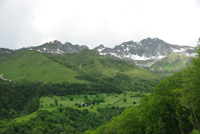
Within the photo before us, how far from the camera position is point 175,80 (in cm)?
4047

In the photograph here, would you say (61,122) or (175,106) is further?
(61,122)

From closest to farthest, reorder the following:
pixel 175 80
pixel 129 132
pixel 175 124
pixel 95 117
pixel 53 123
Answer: pixel 175 124
pixel 175 80
pixel 129 132
pixel 53 123
pixel 95 117

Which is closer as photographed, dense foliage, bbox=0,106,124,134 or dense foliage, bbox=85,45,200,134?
dense foliage, bbox=85,45,200,134

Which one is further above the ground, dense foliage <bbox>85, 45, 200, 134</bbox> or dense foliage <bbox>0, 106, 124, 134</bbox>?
dense foliage <bbox>85, 45, 200, 134</bbox>

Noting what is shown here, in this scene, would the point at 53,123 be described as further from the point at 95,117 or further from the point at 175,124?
the point at 175,124

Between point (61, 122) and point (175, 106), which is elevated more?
point (175, 106)

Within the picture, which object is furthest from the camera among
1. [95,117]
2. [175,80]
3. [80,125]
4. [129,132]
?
[95,117]

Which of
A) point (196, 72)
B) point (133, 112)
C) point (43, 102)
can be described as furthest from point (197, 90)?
point (43, 102)

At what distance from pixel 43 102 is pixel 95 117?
79.5m

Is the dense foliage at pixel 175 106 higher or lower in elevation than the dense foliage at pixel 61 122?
higher

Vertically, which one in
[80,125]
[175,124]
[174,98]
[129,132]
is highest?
[174,98]

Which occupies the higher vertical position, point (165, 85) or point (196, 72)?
point (196, 72)

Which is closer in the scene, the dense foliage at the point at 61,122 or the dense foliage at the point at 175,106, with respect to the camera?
the dense foliage at the point at 175,106

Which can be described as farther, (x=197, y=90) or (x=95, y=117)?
(x=95, y=117)
